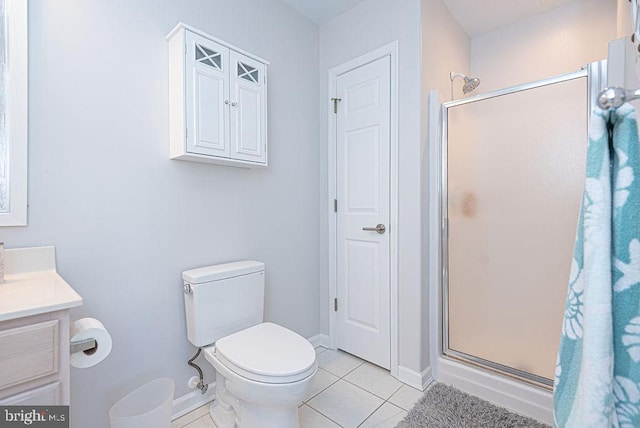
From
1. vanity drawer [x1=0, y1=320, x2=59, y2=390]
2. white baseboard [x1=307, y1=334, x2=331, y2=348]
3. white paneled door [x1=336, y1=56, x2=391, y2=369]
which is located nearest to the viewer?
vanity drawer [x1=0, y1=320, x2=59, y2=390]

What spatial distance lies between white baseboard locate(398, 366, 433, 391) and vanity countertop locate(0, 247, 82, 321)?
1739 mm

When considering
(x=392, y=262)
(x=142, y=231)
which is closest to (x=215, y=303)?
(x=142, y=231)

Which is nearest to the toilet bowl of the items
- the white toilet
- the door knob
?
the white toilet

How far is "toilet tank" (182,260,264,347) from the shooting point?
147cm

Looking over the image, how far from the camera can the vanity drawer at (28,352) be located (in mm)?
727

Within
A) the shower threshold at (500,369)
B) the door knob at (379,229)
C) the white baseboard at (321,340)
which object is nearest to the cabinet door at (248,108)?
the door knob at (379,229)

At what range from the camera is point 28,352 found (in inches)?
29.9

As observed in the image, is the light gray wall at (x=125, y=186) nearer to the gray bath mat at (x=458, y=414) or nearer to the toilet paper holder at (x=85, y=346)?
the toilet paper holder at (x=85, y=346)

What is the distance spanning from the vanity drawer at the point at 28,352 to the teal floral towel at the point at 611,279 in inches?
47.4

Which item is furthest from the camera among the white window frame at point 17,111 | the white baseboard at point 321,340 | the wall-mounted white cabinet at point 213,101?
the white baseboard at point 321,340

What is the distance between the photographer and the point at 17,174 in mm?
1123

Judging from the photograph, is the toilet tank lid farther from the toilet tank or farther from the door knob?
the door knob

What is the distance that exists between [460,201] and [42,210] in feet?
6.80

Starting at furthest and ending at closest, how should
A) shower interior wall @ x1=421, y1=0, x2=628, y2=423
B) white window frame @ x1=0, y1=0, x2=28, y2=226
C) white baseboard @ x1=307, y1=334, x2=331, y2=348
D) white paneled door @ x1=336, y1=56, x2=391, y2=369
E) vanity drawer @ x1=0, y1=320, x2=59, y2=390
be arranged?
white baseboard @ x1=307, y1=334, x2=331, y2=348 < white paneled door @ x1=336, y1=56, x2=391, y2=369 < shower interior wall @ x1=421, y1=0, x2=628, y2=423 < white window frame @ x1=0, y1=0, x2=28, y2=226 < vanity drawer @ x1=0, y1=320, x2=59, y2=390
